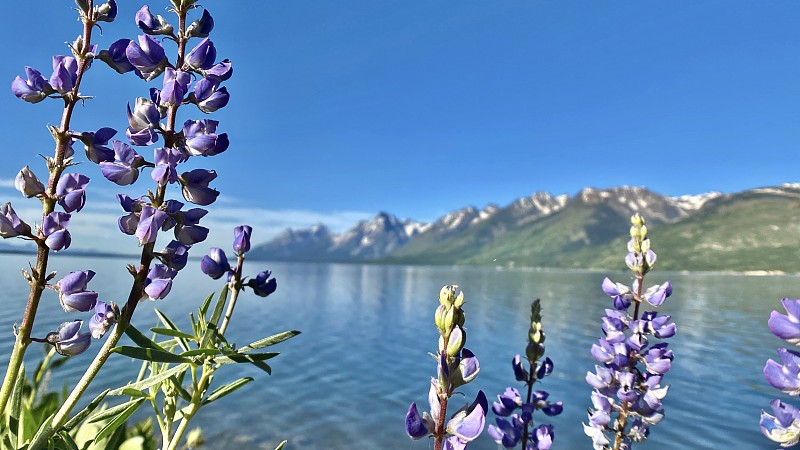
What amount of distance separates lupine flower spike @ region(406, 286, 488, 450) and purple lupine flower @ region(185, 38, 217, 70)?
1.19 metres

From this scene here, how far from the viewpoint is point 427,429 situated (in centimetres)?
162

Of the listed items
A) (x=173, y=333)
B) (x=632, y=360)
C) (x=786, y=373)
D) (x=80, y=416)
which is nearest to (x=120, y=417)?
Result: (x=80, y=416)

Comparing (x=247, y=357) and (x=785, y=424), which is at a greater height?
(x=247, y=357)

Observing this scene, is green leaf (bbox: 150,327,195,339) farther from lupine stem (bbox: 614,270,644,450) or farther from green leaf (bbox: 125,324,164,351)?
lupine stem (bbox: 614,270,644,450)

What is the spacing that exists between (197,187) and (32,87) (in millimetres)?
626

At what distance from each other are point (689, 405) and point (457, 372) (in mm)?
17547

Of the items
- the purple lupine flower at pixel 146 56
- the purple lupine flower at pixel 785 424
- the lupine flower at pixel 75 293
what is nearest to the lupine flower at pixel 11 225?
the lupine flower at pixel 75 293

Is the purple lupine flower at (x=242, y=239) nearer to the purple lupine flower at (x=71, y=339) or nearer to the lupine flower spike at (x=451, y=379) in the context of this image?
the purple lupine flower at (x=71, y=339)

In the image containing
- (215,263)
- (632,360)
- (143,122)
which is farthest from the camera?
(632,360)

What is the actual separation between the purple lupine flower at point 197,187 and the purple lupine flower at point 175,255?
0.16 meters

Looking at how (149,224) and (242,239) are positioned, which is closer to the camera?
(149,224)

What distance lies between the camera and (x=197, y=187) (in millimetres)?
1672

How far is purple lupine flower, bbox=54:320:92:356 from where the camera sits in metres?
1.60

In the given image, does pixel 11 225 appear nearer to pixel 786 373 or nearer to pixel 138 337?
pixel 138 337
